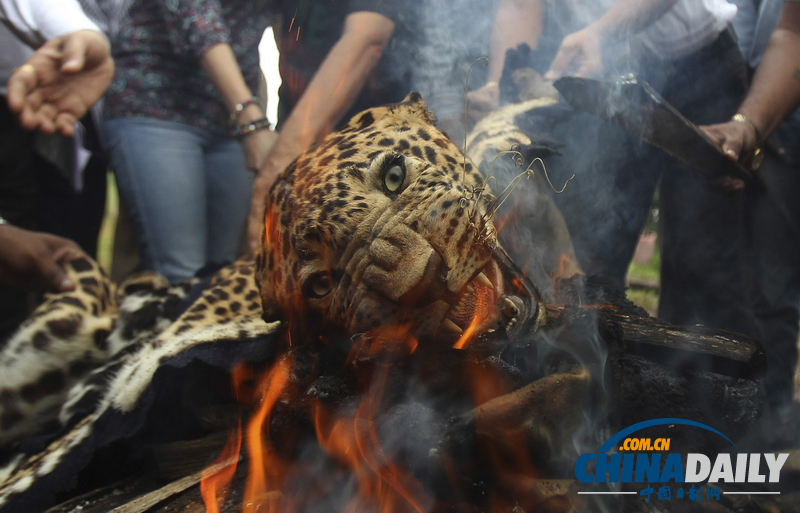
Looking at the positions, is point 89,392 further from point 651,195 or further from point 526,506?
point 651,195

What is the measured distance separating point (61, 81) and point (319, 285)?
1293mm

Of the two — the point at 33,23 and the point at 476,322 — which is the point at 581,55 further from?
the point at 33,23

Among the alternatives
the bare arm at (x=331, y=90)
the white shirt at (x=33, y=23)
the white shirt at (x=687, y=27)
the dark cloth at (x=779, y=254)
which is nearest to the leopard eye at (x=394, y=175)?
the bare arm at (x=331, y=90)

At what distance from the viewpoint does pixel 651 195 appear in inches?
56.3

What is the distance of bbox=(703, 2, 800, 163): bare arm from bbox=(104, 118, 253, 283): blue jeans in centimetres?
152

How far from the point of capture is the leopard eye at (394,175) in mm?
1036

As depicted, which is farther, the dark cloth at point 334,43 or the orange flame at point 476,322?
the dark cloth at point 334,43

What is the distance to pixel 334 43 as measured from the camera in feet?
4.29

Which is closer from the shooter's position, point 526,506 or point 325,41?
point 526,506

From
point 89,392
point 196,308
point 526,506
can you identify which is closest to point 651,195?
point 526,506

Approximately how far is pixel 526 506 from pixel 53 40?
1978 mm

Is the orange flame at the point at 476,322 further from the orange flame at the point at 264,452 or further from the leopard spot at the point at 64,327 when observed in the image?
the leopard spot at the point at 64,327

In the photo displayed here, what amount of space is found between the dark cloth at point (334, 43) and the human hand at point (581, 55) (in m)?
0.40

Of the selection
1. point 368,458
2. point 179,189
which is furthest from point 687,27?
point 179,189
